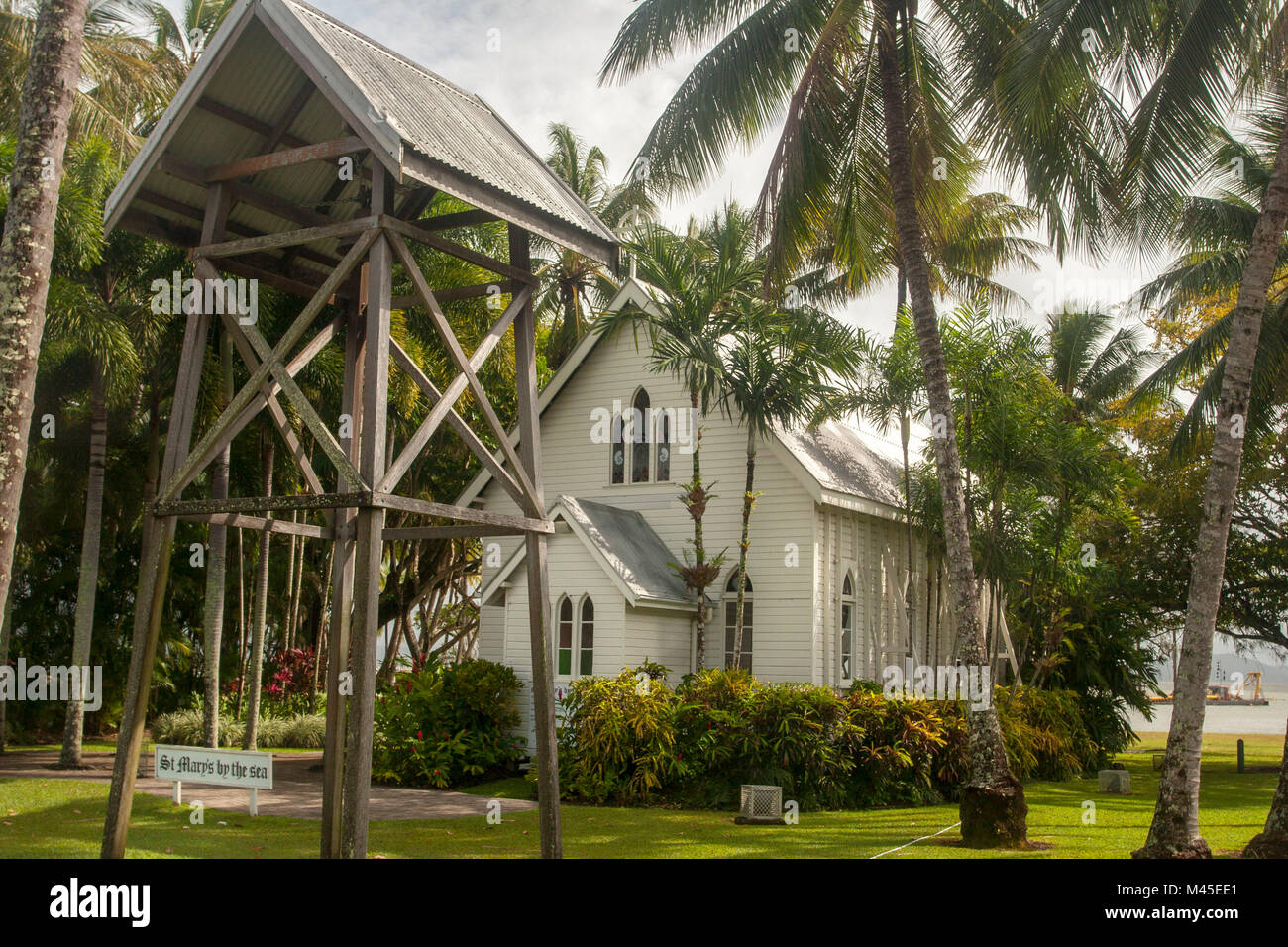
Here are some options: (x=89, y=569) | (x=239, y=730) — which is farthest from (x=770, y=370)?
(x=239, y=730)

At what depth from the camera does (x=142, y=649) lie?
33.1 ft

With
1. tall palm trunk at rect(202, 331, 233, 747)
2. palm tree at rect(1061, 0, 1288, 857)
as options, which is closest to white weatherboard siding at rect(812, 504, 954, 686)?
palm tree at rect(1061, 0, 1288, 857)

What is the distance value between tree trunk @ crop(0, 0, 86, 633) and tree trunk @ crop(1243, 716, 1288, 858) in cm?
1173

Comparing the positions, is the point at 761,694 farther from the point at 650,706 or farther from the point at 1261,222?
the point at 1261,222

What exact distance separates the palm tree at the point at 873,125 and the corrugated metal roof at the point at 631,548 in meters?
6.18

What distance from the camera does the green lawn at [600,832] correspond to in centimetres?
1260

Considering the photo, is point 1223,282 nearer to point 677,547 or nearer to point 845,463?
point 845,463

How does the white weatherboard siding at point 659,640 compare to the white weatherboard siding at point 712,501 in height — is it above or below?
below

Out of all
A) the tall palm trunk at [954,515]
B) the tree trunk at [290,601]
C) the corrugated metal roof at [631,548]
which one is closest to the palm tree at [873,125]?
the tall palm trunk at [954,515]

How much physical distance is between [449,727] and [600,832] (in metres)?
6.49

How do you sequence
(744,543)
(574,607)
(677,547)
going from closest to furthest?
(574,607)
(744,543)
(677,547)

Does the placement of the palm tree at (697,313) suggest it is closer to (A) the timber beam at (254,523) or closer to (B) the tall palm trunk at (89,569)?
(A) the timber beam at (254,523)

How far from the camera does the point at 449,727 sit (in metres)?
20.5
